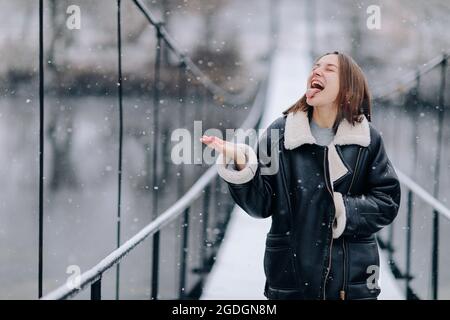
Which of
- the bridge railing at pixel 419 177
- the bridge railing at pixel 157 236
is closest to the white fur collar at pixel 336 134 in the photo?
the bridge railing at pixel 157 236

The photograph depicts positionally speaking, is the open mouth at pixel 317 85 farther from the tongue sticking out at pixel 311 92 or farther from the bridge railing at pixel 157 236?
the bridge railing at pixel 157 236

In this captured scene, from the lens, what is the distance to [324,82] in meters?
1.35

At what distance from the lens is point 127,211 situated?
22.1 m

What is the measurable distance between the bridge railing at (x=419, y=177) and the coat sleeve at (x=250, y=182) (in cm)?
124

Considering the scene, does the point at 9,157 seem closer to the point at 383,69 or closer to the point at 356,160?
the point at 383,69

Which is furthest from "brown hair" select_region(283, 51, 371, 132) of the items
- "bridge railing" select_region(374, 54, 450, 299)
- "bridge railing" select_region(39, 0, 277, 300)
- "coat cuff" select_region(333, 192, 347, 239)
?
"bridge railing" select_region(374, 54, 450, 299)

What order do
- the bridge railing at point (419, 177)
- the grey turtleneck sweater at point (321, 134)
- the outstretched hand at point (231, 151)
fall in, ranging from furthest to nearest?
the bridge railing at point (419, 177), the grey turtleneck sweater at point (321, 134), the outstretched hand at point (231, 151)

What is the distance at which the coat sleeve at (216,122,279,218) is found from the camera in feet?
4.25

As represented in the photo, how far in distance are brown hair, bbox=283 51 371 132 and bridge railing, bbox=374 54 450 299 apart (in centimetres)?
115

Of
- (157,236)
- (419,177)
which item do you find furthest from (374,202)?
(419,177)

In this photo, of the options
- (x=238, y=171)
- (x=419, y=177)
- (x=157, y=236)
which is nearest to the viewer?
(x=238, y=171)

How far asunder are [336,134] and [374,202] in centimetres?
14

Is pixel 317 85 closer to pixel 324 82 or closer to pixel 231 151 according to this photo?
pixel 324 82

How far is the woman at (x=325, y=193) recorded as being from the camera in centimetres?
132
